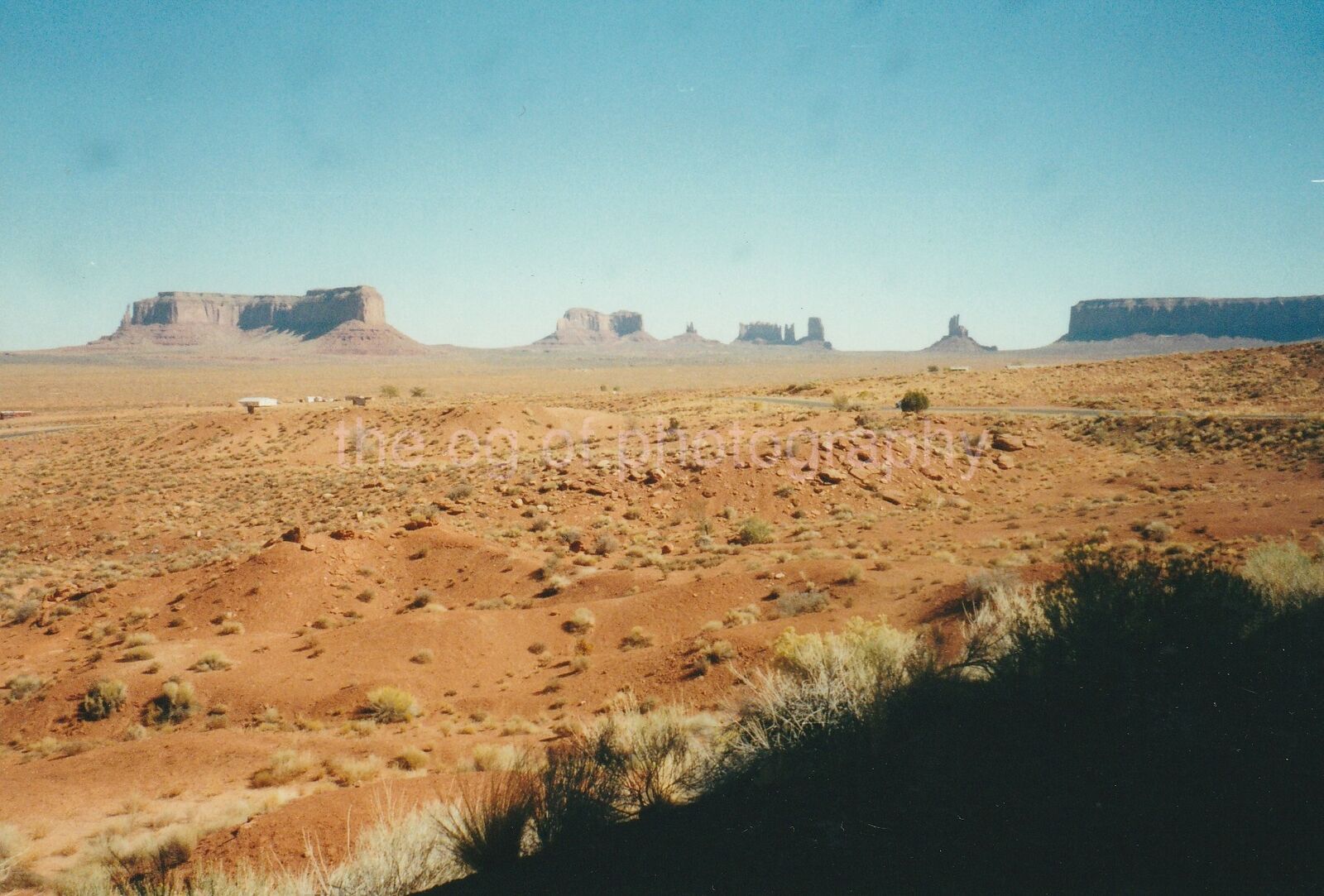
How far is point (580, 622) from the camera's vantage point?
40.1 feet

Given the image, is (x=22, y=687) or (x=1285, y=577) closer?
(x=1285, y=577)

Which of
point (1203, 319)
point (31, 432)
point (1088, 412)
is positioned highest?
point (1203, 319)

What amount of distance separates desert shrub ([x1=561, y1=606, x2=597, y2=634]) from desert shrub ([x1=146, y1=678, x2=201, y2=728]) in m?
5.77

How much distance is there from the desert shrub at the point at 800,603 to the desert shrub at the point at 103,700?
10.3m

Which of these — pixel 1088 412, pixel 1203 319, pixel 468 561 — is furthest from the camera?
pixel 1203 319

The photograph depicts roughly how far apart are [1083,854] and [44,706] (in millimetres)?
13216

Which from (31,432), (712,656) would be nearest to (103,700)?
(712,656)

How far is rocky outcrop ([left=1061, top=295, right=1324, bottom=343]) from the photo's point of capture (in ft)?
533

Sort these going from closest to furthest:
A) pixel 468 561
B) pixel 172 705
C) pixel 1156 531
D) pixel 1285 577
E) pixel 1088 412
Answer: pixel 1285 577 < pixel 172 705 < pixel 1156 531 < pixel 468 561 < pixel 1088 412

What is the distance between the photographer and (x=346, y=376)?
113 metres

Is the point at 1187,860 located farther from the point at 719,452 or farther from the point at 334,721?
the point at 719,452

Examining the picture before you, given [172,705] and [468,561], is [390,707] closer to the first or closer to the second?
[172,705]

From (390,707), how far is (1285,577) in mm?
11140

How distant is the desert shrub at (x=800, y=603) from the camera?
37.2ft
